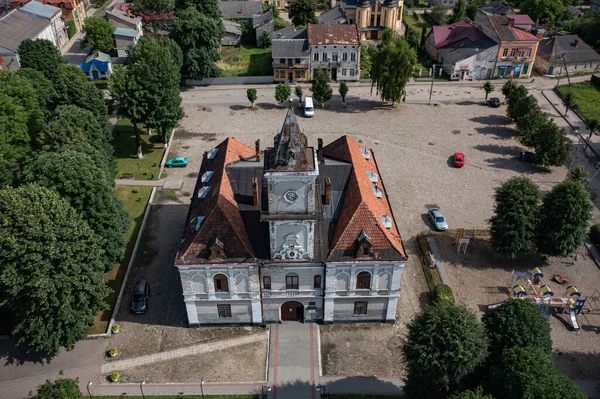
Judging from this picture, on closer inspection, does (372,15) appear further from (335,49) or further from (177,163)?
(177,163)

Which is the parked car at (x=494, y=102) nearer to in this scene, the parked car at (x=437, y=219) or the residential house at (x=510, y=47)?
the residential house at (x=510, y=47)

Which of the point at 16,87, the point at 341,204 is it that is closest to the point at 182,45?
the point at 16,87

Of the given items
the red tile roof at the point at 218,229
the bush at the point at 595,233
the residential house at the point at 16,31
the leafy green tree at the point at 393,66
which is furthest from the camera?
the residential house at the point at 16,31

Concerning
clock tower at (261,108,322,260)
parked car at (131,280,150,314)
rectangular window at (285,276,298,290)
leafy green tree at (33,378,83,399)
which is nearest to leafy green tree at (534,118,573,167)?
clock tower at (261,108,322,260)

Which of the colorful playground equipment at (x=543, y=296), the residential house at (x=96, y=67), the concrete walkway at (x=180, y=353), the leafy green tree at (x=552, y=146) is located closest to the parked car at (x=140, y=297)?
the concrete walkway at (x=180, y=353)

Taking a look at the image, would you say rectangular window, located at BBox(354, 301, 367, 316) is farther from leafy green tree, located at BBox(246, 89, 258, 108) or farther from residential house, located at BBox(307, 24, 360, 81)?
residential house, located at BBox(307, 24, 360, 81)

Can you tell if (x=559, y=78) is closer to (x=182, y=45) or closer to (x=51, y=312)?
(x=182, y=45)
